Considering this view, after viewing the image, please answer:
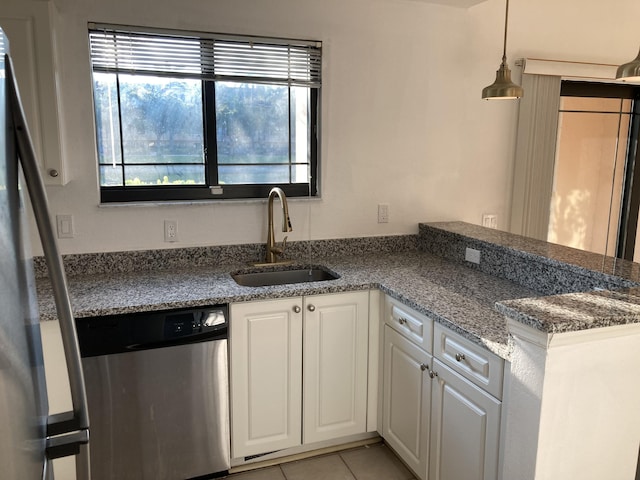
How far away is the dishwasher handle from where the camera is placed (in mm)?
2010

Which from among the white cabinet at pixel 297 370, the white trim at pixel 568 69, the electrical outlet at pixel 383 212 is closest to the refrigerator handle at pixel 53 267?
the white cabinet at pixel 297 370

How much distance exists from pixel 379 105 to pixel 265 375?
159 centimetres

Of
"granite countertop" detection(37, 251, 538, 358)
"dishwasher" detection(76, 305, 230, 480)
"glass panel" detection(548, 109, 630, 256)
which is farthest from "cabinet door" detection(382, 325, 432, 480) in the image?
"glass panel" detection(548, 109, 630, 256)

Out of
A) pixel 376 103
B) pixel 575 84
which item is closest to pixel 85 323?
pixel 376 103

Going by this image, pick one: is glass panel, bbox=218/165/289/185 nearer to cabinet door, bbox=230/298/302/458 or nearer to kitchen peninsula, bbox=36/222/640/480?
kitchen peninsula, bbox=36/222/640/480

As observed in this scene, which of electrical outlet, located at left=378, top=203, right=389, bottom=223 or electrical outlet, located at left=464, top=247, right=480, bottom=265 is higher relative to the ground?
electrical outlet, located at left=378, top=203, right=389, bottom=223

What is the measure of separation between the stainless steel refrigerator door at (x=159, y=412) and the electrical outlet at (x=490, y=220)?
1889 mm

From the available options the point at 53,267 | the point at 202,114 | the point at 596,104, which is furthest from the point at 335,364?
the point at 596,104

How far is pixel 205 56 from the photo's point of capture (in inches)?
98.8

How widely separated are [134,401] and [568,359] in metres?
1.59

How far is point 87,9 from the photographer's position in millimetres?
2289

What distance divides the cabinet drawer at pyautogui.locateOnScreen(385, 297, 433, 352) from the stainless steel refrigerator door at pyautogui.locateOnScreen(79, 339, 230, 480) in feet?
2.44

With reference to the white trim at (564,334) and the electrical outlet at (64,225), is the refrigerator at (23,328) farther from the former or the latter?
the electrical outlet at (64,225)

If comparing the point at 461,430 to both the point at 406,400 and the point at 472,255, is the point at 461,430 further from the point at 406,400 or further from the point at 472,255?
the point at 472,255
